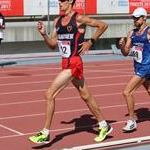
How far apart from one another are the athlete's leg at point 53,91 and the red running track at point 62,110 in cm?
43

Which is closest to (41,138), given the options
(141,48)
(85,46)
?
(85,46)

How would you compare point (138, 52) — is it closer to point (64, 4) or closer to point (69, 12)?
point (69, 12)

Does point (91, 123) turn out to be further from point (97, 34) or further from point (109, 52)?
point (109, 52)

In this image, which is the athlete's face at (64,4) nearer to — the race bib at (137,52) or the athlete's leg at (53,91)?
the athlete's leg at (53,91)

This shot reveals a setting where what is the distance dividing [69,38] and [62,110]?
327 cm

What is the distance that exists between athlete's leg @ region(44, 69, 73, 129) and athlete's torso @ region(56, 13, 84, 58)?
282 millimetres

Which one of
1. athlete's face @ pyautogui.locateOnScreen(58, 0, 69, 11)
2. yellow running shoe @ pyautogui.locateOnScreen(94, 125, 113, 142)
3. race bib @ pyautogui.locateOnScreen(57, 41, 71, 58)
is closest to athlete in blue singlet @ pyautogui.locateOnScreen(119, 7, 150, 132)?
yellow running shoe @ pyautogui.locateOnScreen(94, 125, 113, 142)

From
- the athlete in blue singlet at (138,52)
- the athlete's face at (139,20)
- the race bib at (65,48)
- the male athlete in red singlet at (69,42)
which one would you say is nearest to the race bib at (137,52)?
the athlete in blue singlet at (138,52)

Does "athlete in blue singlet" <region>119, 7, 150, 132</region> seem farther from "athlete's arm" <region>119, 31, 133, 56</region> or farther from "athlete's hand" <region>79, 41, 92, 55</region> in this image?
"athlete's hand" <region>79, 41, 92, 55</region>

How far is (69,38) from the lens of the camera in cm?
791

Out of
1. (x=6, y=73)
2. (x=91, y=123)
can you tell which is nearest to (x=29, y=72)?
(x=6, y=73)

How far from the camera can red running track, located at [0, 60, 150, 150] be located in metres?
8.41

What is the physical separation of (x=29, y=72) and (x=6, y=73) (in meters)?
0.79

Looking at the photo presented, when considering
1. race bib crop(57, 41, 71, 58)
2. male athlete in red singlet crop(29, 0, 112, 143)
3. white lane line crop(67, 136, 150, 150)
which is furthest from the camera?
race bib crop(57, 41, 71, 58)
